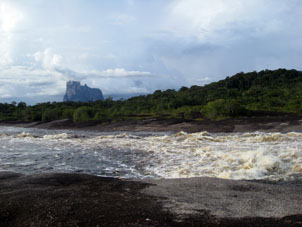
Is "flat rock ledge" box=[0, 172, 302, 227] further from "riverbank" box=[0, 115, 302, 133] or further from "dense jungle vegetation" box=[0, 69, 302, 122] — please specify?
"dense jungle vegetation" box=[0, 69, 302, 122]

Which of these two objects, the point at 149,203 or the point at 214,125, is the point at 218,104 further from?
the point at 149,203

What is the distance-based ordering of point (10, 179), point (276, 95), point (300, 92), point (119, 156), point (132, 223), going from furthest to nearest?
point (276, 95) < point (300, 92) < point (119, 156) < point (10, 179) < point (132, 223)

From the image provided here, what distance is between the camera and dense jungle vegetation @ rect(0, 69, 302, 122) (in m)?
61.2

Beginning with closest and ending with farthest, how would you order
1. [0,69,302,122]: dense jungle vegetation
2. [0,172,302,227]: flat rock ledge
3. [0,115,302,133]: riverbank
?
[0,172,302,227]: flat rock ledge
[0,115,302,133]: riverbank
[0,69,302,122]: dense jungle vegetation

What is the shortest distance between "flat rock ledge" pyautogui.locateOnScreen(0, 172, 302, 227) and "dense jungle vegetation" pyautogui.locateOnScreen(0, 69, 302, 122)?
49499mm

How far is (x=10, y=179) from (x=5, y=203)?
4470mm

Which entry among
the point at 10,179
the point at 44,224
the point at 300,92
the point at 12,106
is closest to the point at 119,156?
the point at 10,179

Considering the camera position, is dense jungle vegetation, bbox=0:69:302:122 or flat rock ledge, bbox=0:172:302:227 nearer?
flat rock ledge, bbox=0:172:302:227

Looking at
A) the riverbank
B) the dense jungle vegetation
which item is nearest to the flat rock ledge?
the riverbank

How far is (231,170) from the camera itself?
48.3 ft

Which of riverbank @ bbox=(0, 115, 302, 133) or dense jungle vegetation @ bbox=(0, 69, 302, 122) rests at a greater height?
dense jungle vegetation @ bbox=(0, 69, 302, 122)

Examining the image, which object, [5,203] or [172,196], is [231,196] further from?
[5,203]

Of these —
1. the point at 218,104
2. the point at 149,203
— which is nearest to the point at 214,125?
the point at 218,104

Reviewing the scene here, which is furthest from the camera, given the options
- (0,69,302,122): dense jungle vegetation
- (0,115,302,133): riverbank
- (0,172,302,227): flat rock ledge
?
(0,69,302,122): dense jungle vegetation
